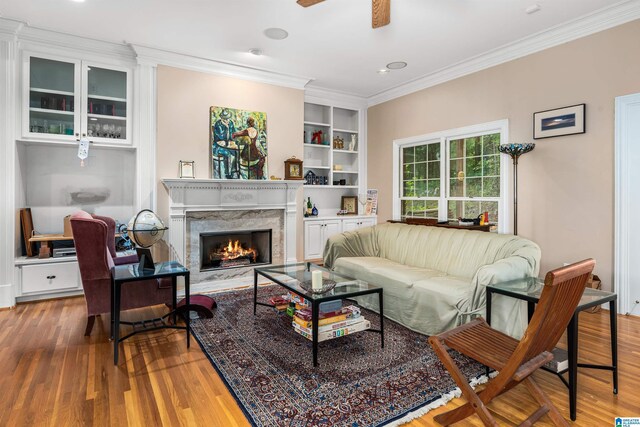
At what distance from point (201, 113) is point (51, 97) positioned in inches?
61.1

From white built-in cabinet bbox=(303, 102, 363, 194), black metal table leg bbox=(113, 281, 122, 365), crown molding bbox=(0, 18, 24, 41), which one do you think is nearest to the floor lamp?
white built-in cabinet bbox=(303, 102, 363, 194)

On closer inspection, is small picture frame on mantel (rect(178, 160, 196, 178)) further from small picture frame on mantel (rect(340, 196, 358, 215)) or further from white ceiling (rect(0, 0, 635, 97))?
small picture frame on mantel (rect(340, 196, 358, 215))

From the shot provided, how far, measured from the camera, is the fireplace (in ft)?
15.7

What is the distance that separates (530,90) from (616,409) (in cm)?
327

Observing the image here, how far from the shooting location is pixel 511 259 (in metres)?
2.78

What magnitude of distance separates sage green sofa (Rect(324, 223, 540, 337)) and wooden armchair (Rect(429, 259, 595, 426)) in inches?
29.1

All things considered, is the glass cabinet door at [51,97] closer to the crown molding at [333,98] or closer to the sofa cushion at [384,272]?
the crown molding at [333,98]

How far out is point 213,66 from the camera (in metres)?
4.62

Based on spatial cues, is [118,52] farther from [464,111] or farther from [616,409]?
[616,409]

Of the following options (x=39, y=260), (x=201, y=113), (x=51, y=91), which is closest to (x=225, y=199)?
(x=201, y=113)

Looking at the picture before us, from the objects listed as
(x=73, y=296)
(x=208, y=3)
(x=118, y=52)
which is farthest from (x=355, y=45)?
(x=73, y=296)

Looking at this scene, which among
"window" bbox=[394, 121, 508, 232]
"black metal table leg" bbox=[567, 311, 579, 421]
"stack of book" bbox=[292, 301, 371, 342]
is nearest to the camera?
"black metal table leg" bbox=[567, 311, 579, 421]

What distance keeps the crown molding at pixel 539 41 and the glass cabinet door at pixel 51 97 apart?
14.3 ft

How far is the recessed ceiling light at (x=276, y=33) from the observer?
146 inches
